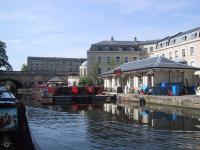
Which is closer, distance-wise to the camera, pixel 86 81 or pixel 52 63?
pixel 86 81

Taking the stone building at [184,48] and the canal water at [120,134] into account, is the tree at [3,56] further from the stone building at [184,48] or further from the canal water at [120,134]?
the canal water at [120,134]

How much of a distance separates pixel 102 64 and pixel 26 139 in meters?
91.5

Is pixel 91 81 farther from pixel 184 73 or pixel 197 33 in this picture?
pixel 184 73

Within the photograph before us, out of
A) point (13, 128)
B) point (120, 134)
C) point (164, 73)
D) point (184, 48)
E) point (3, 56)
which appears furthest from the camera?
point (3, 56)

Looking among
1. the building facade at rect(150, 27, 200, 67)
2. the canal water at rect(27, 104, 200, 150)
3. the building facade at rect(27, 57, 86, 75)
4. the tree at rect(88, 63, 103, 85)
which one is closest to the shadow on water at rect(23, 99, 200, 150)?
the canal water at rect(27, 104, 200, 150)

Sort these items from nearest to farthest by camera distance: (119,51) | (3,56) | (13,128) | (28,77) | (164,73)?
(13,128) → (164,73) → (3,56) → (119,51) → (28,77)

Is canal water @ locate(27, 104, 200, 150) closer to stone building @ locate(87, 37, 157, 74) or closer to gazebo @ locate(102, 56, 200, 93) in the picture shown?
gazebo @ locate(102, 56, 200, 93)

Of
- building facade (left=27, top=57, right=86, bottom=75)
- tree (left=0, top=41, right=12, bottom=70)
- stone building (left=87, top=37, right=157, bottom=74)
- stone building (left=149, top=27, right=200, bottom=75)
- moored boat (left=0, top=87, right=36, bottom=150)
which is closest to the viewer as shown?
moored boat (left=0, top=87, right=36, bottom=150)

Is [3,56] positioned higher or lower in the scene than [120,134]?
higher

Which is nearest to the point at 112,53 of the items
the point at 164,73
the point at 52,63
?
the point at 164,73

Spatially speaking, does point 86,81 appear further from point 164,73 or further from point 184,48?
point 164,73

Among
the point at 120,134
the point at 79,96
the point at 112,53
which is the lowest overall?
the point at 120,134

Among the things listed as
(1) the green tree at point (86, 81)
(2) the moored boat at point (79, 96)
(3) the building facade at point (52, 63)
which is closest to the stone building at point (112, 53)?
(1) the green tree at point (86, 81)

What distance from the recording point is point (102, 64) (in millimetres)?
102688
